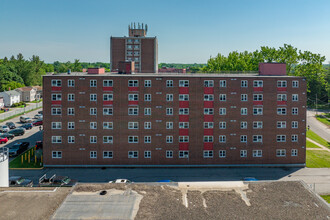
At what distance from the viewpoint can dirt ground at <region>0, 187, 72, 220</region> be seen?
19.0 meters

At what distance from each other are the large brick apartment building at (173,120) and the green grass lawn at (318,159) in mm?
2466

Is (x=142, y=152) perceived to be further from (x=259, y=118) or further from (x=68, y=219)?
(x=68, y=219)

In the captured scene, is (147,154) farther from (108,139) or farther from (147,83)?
(147,83)

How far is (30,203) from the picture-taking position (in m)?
20.5

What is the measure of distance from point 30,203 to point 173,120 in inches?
1115

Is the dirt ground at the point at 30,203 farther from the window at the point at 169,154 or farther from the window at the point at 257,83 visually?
the window at the point at 257,83

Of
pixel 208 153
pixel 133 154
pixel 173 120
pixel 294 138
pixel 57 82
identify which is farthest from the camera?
pixel 294 138

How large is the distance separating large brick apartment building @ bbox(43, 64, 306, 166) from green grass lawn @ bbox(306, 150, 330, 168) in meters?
2.47

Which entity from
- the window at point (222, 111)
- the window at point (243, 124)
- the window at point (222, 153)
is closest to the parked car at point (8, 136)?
the window at point (222, 153)

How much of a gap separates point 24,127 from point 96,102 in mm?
36636

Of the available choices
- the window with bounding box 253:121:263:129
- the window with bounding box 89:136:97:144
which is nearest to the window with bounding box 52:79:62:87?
the window with bounding box 89:136:97:144

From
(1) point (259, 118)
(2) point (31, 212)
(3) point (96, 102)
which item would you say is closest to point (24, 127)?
(3) point (96, 102)

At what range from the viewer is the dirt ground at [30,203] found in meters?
19.0

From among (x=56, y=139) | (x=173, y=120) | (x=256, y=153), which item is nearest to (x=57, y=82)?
(x=56, y=139)
